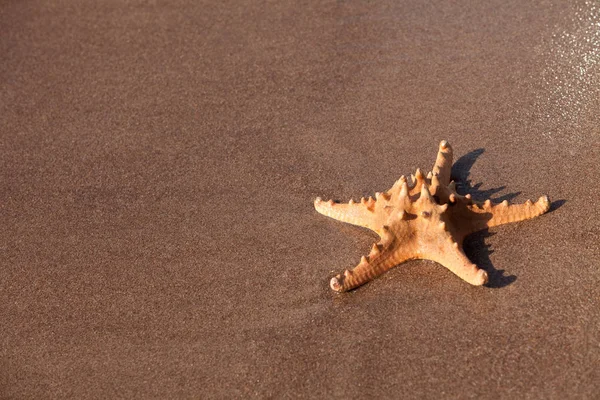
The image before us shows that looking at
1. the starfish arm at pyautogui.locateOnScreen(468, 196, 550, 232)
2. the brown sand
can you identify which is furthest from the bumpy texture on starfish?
the brown sand

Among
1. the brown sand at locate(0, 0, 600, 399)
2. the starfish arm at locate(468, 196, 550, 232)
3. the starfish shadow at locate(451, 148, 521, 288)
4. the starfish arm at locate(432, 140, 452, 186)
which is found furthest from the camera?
the starfish arm at locate(432, 140, 452, 186)

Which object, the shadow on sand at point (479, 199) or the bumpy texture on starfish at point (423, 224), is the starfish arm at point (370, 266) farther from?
the shadow on sand at point (479, 199)

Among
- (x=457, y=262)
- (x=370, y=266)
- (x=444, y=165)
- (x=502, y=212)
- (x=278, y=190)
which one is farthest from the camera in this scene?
(x=278, y=190)

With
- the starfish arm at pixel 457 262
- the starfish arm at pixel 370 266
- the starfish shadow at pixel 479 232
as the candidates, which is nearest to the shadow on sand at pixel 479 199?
the starfish shadow at pixel 479 232

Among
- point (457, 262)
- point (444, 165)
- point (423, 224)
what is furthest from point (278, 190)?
point (457, 262)

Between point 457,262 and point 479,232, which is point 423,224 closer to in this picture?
point 457,262

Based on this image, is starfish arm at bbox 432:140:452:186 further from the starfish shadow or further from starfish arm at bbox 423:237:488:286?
starfish arm at bbox 423:237:488:286
